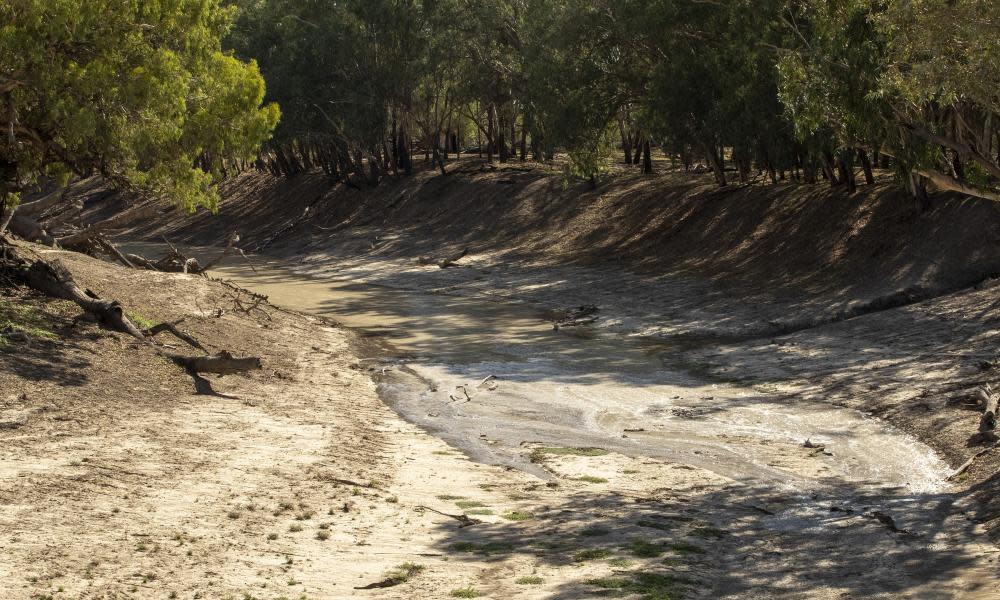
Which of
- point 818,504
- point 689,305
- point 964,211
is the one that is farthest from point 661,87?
point 818,504

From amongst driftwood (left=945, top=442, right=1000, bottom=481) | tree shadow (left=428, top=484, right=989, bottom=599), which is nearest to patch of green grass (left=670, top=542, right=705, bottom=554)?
tree shadow (left=428, top=484, right=989, bottom=599)

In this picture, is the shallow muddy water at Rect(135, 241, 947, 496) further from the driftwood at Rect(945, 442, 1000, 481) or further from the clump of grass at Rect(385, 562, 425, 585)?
the clump of grass at Rect(385, 562, 425, 585)

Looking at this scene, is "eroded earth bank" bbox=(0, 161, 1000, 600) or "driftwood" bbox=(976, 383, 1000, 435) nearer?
"eroded earth bank" bbox=(0, 161, 1000, 600)

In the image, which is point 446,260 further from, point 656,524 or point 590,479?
point 656,524

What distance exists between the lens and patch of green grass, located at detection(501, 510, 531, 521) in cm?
1181

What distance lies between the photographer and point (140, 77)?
1705 cm

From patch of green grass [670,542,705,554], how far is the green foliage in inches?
427

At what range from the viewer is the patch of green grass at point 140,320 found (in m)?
19.5

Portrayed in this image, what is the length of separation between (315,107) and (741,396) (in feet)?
129

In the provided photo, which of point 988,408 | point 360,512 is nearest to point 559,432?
point 360,512

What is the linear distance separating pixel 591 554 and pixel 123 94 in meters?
10.9

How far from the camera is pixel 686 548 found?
1083 centimetres

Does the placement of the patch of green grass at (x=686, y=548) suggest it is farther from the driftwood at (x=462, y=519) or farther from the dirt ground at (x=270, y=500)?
the driftwood at (x=462, y=519)

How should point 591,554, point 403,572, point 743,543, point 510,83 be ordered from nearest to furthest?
point 403,572
point 591,554
point 743,543
point 510,83
